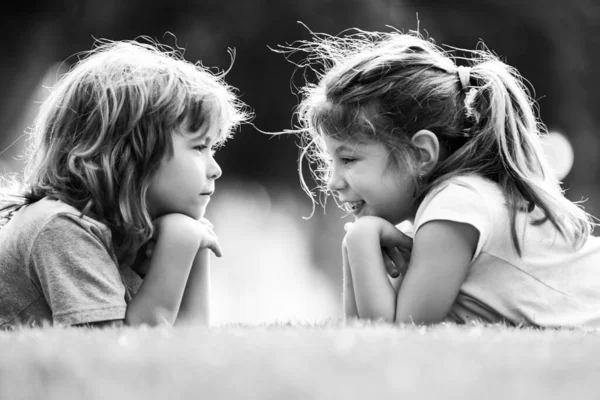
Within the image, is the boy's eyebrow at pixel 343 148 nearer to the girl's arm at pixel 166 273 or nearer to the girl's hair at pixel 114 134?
the girl's hair at pixel 114 134

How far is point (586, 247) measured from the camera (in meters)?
2.88

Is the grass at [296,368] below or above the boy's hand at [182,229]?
above

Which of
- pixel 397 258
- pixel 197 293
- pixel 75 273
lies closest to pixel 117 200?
pixel 75 273

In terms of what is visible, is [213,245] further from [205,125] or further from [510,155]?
[510,155]

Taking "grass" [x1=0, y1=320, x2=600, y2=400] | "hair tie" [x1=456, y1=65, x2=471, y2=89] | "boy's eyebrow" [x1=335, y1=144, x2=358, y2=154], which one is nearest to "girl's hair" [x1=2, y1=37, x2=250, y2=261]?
"boy's eyebrow" [x1=335, y1=144, x2=358, y2=154]

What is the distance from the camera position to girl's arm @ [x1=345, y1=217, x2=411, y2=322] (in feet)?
8.75

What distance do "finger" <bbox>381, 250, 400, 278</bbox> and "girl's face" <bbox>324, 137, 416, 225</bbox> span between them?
19 cm

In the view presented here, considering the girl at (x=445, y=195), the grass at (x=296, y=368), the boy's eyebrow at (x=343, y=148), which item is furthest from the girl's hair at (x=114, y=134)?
the grass at (x=296, y=368)

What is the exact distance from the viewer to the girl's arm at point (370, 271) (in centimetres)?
267

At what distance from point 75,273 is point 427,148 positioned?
4.49 ft

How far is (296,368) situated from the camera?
94cm

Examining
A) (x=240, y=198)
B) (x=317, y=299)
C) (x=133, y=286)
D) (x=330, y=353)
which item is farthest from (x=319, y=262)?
(x=330, y=353)

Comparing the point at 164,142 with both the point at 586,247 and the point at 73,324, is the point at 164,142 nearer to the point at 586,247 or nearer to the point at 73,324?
the point at 73,324

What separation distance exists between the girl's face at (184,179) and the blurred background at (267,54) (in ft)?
14.2
